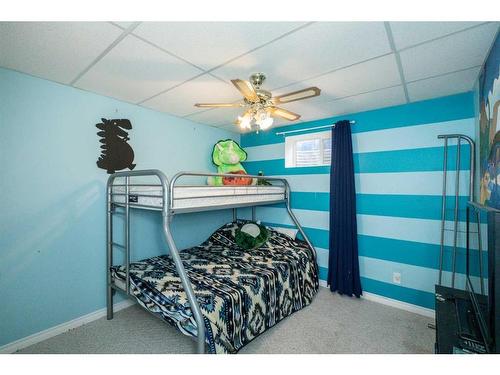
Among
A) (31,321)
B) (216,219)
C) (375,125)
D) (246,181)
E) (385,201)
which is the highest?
(375,125)

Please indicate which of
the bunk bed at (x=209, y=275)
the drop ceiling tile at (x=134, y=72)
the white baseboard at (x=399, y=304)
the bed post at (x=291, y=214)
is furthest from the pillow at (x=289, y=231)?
the drop ceiling tile at (x=134, y=72)

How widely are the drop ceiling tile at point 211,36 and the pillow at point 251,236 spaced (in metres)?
2.00

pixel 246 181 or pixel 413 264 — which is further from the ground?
pixel 246 181

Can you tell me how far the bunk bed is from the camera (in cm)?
158

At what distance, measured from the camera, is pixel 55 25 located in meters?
1.23

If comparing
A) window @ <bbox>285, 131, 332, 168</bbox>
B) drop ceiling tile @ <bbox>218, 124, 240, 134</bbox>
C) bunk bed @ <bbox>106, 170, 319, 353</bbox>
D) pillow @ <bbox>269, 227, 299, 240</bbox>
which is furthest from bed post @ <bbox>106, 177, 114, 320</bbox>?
window @ <bbox>285, 131, 332, 168</bbox>

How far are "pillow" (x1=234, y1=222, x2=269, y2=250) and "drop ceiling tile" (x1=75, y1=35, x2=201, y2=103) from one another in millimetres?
1838

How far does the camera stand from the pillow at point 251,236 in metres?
2.78

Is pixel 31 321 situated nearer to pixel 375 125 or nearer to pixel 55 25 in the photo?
pixel 55 25

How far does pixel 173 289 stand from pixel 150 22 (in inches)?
69.7

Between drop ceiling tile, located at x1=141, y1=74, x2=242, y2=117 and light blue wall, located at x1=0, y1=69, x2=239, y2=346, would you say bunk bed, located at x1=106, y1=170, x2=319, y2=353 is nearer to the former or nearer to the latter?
light blue wall, located at x1=0, y1=69, x2=239, y2=346
